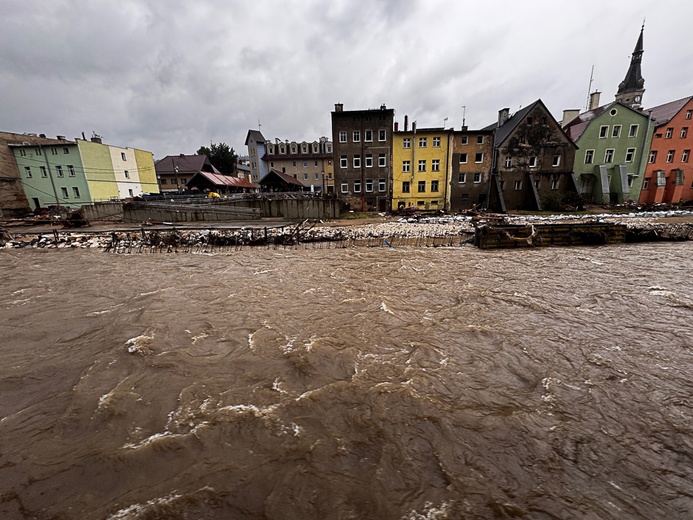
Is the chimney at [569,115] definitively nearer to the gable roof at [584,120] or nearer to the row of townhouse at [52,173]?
A: the gable roof at [584,120]

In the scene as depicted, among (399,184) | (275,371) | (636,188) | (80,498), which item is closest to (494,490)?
(275,371)

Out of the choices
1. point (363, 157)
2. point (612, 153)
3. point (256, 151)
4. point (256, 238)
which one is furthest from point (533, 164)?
point (256, 151)

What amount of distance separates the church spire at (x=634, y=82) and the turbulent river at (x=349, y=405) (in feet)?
228

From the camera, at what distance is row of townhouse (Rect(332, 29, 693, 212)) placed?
35.1m

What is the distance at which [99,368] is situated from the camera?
21.5 ft

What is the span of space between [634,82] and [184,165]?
90.5 m

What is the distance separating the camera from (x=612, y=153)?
123 feet

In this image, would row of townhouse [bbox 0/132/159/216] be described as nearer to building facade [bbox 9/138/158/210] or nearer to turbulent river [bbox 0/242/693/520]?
building facade [bbox 9/138/158/210]

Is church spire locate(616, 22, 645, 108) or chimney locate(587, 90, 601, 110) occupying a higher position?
church spire locate(616, 22, 645, 108)

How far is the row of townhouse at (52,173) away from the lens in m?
38.2

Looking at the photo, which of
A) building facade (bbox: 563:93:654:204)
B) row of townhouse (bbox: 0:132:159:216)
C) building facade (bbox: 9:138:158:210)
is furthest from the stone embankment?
row of townhouse (bbox: 0:132:159:216)

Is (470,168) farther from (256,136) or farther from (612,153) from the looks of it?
(256,136)

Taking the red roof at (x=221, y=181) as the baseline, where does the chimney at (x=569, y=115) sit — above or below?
above

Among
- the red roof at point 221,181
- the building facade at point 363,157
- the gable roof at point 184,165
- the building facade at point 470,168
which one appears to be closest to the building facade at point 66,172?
the red roof at point 221,181
